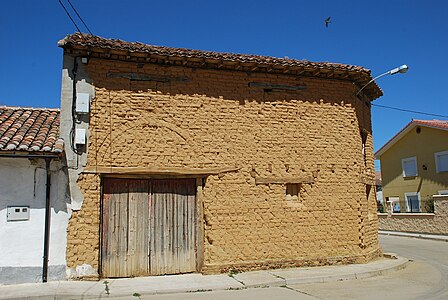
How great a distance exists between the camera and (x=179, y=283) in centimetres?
915

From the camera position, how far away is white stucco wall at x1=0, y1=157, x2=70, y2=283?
902 centimetres

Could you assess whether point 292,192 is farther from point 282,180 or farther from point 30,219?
point 30,219

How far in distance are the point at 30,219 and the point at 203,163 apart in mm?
4209

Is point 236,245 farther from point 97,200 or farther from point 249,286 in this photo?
point 97,200

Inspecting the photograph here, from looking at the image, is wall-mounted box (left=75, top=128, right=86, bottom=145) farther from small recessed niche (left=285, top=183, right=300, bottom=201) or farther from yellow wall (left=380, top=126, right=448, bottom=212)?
yellow wall (left=380, top=126, right=448, bottom=212)

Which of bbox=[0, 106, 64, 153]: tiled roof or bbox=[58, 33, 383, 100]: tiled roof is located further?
bbox=[58, 33, 383, 100]: tiled roof

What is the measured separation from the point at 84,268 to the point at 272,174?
5189 millimetres

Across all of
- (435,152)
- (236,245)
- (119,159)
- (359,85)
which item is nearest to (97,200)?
(119,159)

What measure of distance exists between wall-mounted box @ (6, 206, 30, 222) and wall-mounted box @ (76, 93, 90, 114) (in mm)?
2530

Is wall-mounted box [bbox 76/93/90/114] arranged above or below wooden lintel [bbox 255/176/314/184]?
above

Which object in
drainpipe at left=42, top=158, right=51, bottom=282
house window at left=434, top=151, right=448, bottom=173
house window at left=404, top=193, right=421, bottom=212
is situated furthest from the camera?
house window at left=404, top=193, right=421, bottom=212

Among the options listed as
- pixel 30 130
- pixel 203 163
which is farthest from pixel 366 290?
pixel 30 130

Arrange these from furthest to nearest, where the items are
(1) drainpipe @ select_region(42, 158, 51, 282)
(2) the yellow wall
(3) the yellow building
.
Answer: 1. (2) the yellow wall
2. (3) the yellow building
3. (1) drainpipe @ select_region(42, 158, 51, 282)

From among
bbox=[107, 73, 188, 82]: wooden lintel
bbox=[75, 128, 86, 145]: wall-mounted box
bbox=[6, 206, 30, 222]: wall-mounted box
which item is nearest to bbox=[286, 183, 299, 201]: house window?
bbox=[107, 73, 188, 82]: wooden lintel
